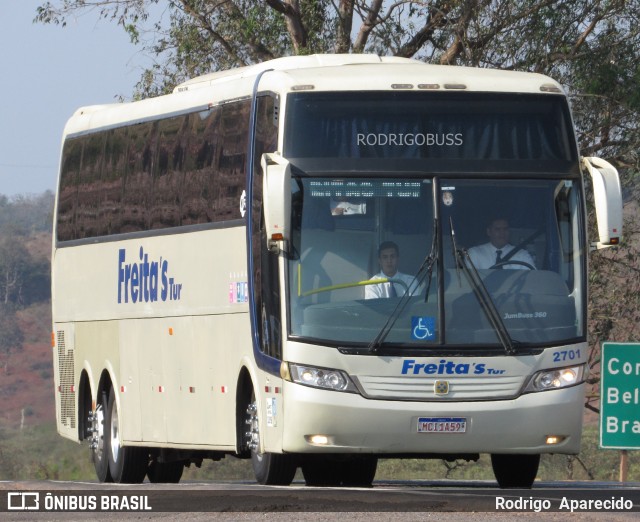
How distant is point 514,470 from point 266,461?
8.00 ft

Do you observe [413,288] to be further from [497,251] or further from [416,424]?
[416,424]

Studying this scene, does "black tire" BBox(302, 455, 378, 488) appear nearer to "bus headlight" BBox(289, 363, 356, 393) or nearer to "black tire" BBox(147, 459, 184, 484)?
"black tire" BBox(147, 459, 184, 484)

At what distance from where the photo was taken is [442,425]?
13.1 metres

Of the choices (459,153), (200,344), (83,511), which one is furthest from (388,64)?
(83,511)

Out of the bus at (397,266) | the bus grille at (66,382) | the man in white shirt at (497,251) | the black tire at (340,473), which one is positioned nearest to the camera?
the bus at (397,266)

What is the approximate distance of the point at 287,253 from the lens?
13.4 metres

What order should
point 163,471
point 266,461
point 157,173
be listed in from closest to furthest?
point 266,461
point 157,173
point 163,471

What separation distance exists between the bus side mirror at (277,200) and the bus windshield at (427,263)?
0.82 feet

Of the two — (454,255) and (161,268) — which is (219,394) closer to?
(161,268)

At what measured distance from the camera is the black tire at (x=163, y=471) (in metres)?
19.2

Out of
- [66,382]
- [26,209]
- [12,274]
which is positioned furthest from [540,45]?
[26,209]

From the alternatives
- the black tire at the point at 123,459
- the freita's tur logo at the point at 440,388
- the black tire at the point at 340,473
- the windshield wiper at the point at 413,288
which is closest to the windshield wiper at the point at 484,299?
the windshield wiper at the point at 413,288

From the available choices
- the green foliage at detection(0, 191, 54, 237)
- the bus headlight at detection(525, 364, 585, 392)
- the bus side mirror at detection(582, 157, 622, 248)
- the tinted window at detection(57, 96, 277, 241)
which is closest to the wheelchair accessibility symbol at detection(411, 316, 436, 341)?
the bus headlight at detection(525, 364, 585, 392)

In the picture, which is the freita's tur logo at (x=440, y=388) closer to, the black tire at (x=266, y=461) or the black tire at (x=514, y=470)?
the black tire at (x=266, y=461)
